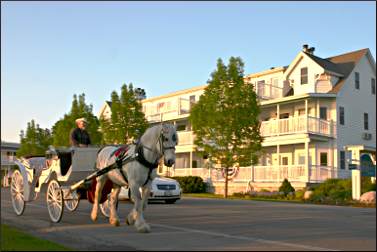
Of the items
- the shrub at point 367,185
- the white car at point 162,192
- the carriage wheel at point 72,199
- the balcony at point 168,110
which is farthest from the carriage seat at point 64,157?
the balcony at point 168,110

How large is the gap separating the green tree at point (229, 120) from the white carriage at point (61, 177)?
1791 cm

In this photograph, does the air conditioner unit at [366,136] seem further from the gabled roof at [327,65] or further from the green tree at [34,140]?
the green tree at [34,140]

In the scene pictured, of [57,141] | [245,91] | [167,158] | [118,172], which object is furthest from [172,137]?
[57,141]

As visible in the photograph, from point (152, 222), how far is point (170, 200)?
8422mm

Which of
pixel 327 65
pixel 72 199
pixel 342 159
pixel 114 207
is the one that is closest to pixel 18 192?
pixel 72 199

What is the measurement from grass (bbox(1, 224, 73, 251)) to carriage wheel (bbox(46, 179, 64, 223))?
2286mm

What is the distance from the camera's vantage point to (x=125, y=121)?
39844mm

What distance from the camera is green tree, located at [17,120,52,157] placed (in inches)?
2448

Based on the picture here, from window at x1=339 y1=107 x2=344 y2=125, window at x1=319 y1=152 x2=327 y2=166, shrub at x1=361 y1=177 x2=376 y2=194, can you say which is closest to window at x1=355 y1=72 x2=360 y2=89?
window at x1=339 y1=107 x2=344 y2=125

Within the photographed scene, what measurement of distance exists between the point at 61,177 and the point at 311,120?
2493 centimetres

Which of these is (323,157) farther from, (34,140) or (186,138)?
(34,140)

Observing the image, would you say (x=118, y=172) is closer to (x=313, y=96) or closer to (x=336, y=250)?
(x=336, y=250)

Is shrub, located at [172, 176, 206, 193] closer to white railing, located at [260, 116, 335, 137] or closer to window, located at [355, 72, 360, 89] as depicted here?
white railing, located at [260, 116, 335, 137]

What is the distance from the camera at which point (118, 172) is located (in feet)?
36.3
